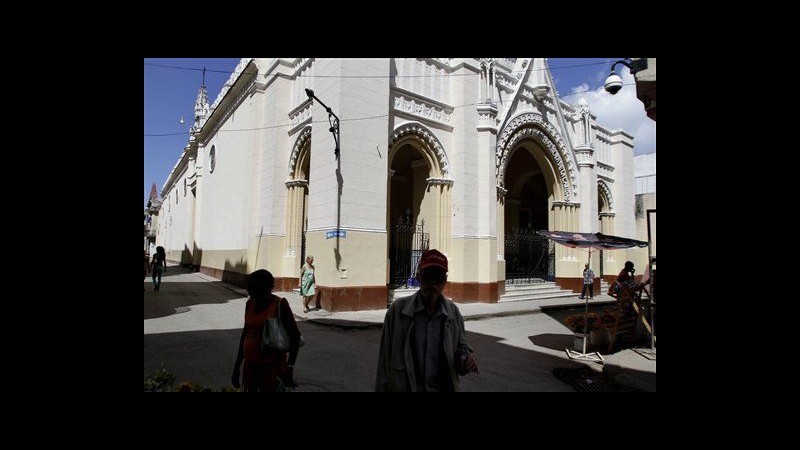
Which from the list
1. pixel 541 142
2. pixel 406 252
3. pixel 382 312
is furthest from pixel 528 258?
pixel 382 312

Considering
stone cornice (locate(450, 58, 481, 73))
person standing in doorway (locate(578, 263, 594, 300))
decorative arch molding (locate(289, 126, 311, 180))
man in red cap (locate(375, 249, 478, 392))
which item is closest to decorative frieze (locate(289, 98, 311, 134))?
decorative arch molding (locate(289, 126, 311, 180))

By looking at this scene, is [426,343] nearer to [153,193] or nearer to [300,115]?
[300,115]

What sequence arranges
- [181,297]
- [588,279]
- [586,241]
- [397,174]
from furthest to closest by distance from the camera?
[397,174] → [588,279] → [181,297] → [586,241]

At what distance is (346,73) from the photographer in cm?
1159

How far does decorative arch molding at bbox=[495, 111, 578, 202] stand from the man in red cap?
12961mm

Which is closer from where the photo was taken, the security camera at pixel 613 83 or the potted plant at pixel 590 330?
the potted plant at pixel 590 330

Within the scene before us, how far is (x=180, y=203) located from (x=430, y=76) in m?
26.7

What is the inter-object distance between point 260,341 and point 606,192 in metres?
22.6

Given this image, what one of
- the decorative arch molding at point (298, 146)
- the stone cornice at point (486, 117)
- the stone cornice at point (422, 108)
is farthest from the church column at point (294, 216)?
the stone cornice at point (486, 117)

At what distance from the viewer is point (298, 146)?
1424cm

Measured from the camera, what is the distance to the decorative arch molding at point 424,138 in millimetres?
12961

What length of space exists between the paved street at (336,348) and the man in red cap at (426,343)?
2.99 meters

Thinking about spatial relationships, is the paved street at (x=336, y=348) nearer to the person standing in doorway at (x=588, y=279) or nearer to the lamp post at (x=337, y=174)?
the lamp post at (x=337, y=174)
